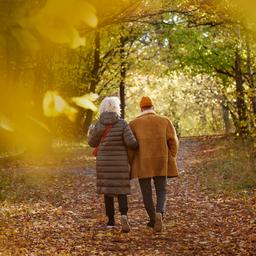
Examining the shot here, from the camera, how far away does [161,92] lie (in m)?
49.1

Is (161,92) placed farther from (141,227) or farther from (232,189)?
(141,227)

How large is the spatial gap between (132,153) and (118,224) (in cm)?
142

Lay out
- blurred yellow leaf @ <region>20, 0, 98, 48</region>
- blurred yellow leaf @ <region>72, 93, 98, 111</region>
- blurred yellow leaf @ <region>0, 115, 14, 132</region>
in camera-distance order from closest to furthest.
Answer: blurred yellow leaf @ <region>20, 0, 98, 48</region> < blurred yellow leaf @ <region>0, 115, 14, 132</region> < blurred yellow leaf @ <region>72, 93, 98, 111</region>

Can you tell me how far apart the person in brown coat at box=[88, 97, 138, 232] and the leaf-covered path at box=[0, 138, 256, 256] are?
0.73m

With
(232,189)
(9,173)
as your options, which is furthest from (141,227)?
(9,173)

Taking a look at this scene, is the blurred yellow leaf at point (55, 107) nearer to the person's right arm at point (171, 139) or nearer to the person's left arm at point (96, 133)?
the person's left arm at point (96, 133)

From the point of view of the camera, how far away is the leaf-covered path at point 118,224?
24.5ft

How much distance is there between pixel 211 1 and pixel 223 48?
1105 cm

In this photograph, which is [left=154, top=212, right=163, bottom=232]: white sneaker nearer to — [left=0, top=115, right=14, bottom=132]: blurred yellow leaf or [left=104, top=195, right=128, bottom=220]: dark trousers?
[left=104, top=195, right=128, bottom=220]: dark trousers

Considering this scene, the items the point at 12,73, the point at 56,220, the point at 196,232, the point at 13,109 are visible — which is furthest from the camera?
the point at 56,220

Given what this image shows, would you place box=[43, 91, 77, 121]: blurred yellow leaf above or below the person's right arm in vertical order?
below

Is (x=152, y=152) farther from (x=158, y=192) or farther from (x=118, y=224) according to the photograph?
(x=118, y=224)

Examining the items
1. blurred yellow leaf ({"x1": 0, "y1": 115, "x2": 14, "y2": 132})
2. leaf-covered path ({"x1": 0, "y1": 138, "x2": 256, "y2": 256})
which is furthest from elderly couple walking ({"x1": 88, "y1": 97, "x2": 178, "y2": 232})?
blurred yellow leaf ({"x1": 0, "y1": 115, "x2": 14, "y2": 132})

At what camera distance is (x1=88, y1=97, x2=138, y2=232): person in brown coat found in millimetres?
7957
